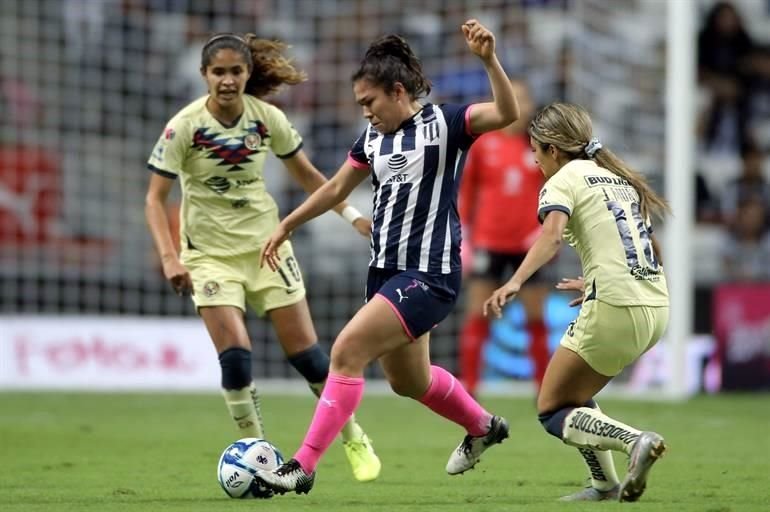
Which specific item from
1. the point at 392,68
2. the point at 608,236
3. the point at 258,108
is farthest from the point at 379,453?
the point at 608,236

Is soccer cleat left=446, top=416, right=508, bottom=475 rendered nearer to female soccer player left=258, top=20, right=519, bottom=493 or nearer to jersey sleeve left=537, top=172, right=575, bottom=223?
female soccer player left=258, top=20, right=519, bottom=493

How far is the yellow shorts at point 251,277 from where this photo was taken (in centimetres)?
753

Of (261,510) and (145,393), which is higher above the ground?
(261,510)

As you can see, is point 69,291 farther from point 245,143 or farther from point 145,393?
point 245,143

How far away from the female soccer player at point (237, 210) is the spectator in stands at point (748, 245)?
9341 millimetres

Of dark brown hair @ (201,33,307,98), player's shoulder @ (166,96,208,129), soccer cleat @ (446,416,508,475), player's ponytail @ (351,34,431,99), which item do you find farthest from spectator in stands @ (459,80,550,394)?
player's ponytail @ (351,34,431,99)

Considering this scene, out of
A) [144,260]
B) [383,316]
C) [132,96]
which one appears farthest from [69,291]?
[383,316]

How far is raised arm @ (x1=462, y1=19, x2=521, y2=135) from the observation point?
598cm

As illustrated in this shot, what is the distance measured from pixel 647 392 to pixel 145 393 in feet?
15.7

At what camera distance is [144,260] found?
16312 millimetres

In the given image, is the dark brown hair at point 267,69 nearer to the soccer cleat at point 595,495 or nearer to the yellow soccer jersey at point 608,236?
the yellow soccer jersey at point 608,236

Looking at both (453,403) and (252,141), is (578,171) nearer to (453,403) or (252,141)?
(453,403)

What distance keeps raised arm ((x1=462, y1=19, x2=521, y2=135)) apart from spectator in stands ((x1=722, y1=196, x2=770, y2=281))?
10.2m

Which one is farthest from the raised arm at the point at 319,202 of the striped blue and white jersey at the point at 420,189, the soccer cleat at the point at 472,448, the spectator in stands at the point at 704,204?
the spectator in stands at the point at 704,204
